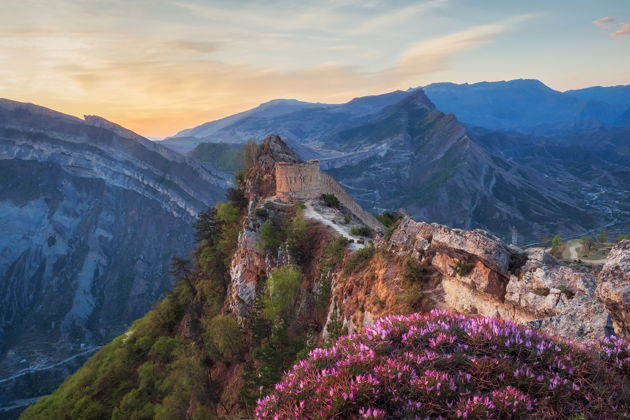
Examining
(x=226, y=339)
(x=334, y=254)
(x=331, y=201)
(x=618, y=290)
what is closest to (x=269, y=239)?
(x=334, y=254)

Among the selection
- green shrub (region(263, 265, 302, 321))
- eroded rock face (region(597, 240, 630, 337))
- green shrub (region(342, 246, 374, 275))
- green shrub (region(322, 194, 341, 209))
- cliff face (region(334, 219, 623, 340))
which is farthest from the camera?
green shrub (region(322, 194, 341, 209))

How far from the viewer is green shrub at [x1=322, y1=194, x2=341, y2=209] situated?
139ft

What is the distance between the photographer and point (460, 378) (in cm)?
577

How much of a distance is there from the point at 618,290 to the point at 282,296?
19697mm

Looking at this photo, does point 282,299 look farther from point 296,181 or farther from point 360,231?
point 296,181

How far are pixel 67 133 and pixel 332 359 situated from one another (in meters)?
194

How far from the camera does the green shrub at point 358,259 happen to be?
22.3 meters

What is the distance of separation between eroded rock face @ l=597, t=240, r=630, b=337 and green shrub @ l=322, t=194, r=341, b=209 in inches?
1324

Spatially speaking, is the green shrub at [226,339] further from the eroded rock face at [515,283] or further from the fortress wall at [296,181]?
the fortress wall at [296,181]

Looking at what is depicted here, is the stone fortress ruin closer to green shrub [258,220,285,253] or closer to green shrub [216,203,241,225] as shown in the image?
green shrub [216,203,241,225]

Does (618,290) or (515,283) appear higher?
(618,290)

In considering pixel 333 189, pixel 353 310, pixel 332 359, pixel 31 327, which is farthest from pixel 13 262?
pixel 332 359

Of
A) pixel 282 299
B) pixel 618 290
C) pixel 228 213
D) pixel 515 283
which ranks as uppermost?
pixel 618 290

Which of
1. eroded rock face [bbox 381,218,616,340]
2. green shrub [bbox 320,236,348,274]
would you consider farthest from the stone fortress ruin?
eroded rock face [bbox 381,218,616,340]
